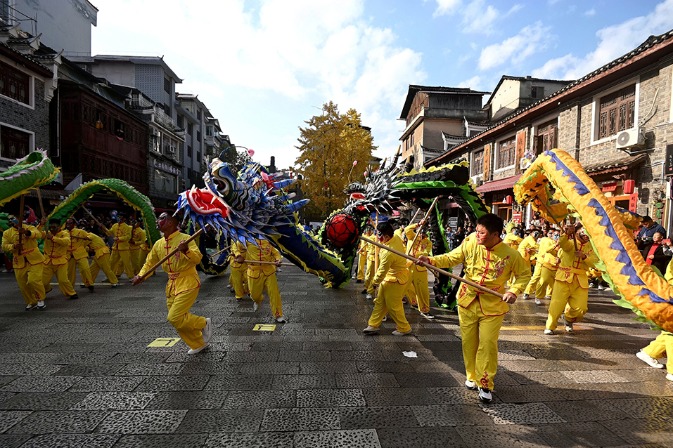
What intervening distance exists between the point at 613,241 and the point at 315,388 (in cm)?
312

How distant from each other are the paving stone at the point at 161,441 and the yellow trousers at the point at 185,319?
5.34 feet

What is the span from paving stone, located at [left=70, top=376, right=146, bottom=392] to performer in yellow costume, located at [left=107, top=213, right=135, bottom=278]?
660 centimetres

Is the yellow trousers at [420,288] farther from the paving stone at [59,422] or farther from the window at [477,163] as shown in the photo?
the window at [477,163]

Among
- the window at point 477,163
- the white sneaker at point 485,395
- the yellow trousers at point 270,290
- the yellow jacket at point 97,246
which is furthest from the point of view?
the window at point 477,163

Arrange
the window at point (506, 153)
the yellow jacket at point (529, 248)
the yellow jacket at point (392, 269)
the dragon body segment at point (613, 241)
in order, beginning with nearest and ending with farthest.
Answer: the dragon body segment at point (613, 241) < the yellow jacket at point (392, 269) < the yellow jacket at point (529, 248) < the window at point (506, 153)

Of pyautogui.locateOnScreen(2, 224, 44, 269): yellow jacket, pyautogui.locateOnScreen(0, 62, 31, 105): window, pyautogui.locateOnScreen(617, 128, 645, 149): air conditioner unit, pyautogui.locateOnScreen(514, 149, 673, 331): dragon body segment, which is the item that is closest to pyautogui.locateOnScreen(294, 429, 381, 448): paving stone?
pyautogui.locateOnScreen(514, 149, 673, 331): dragon body segment

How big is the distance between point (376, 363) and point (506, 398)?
4.57ft

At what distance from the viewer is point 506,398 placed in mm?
3623

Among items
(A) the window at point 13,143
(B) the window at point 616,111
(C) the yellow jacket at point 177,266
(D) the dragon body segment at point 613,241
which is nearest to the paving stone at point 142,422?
(C) the yellow jacket at point 177,266

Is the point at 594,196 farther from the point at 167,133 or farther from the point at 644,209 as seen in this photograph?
the point at 167,133

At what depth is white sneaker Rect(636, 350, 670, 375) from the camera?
4418 millimetres

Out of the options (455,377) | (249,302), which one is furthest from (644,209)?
(249,302)

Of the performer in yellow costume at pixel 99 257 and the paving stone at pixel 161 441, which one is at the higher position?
the performer in yellow costume at pixel 99 257

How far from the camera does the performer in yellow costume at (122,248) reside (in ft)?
32.4
